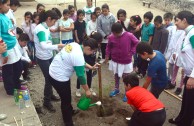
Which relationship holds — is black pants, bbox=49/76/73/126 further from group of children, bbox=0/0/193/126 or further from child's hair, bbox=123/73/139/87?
child's hair, bbox=123/73/139/87

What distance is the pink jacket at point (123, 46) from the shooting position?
4.79 m

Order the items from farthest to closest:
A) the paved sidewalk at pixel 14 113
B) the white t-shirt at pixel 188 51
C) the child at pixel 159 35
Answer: the child at pixel 159 35 < the paved sidewalk at pixel 14 113 < the white t-shirt at pixel 188 51

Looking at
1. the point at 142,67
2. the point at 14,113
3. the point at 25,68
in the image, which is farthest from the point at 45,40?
the point at 142,67

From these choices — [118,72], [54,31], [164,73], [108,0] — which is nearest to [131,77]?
[164,73]

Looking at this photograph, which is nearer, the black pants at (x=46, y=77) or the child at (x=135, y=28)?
the black pants at (x=46, y=77)

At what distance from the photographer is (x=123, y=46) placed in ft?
15.8

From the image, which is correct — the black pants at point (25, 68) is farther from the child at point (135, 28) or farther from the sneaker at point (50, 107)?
the child at point (135, 28)

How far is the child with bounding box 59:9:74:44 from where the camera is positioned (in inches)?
260

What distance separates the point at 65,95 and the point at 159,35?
2.82m

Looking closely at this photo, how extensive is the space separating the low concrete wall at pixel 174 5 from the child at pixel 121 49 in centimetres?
871

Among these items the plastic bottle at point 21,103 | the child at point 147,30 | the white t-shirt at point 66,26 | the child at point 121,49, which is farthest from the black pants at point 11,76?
the child at point 147,30

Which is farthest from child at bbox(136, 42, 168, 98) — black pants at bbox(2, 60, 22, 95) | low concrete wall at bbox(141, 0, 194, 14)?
low concrete wall at bbox(141, 0, 194, 14)

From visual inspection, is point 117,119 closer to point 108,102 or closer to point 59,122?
point 108,102

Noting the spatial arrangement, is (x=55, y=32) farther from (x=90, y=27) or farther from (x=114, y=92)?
(x=114, y=92)
